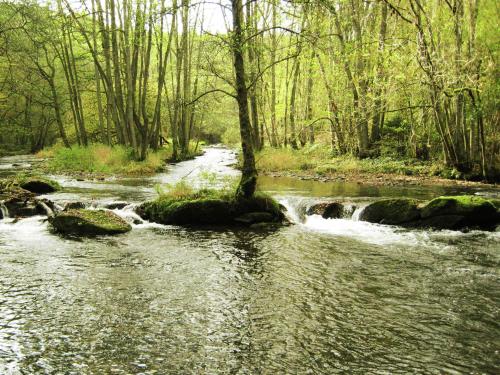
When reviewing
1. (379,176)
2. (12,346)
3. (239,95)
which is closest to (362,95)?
(379,176)

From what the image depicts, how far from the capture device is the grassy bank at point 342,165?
18.4m

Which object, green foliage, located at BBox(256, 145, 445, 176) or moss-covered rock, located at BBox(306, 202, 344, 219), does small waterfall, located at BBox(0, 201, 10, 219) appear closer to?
moss-covered rock, located at BBox(306, 202, 344, 219)

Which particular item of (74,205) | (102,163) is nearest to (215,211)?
(74,205)

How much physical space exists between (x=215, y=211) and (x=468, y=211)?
Result: 5.97 m

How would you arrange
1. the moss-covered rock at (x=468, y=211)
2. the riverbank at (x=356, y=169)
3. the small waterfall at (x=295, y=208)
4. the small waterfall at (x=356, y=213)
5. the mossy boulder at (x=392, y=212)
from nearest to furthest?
the moss-covered rock at (x=468, y=211), the mossy boulder at (x=392, y=212), the small waterfall at (x=356, y=213), the small waterfall at (x=295, y=208), the riverbank at (x=356, y=169)

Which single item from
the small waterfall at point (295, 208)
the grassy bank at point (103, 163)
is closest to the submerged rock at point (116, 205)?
the small waterfall at point (295, 208)

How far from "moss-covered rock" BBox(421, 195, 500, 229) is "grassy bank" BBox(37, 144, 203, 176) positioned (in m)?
14.2

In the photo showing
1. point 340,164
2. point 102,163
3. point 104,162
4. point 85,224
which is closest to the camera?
point 85,224

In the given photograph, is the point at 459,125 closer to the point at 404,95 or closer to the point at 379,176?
the point at 404,95

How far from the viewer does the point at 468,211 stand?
10.1 meters

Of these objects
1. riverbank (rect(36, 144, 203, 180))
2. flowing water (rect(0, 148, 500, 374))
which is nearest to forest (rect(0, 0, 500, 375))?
flowing water (rect(0, 148, 500, 374))

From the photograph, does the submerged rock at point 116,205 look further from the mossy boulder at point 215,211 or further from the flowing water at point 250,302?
the flowing water at point 250,302

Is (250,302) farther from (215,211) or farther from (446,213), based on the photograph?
(446,213)

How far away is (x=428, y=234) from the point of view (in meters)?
9.66
